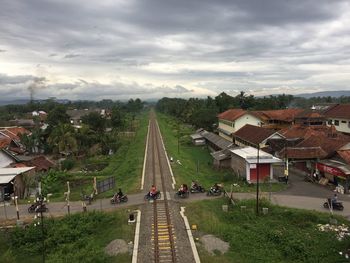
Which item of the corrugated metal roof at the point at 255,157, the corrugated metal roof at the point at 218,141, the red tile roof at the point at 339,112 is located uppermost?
the red tile roof at the point at 339,112

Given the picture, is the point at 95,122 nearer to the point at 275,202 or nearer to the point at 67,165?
the point at 67,165

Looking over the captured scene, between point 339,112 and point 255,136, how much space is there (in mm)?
18329

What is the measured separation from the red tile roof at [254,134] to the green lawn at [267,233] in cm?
2220

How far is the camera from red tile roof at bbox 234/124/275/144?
47.7m

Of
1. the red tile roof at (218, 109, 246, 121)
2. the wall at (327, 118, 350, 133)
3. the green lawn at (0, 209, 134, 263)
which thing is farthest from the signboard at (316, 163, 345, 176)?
the red tile roof at (218, 109, 246, 121)

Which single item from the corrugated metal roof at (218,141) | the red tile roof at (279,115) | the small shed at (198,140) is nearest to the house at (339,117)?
the red tile roof at (279,115)

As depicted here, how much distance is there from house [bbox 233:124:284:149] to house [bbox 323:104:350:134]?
14.8m

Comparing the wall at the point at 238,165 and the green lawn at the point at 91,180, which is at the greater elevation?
the wall at the point at 238,165

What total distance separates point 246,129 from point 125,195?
32.2 meters

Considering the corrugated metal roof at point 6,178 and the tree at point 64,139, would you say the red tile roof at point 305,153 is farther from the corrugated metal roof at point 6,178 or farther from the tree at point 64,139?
the tree at point 64,139

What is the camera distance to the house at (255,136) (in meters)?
47.0

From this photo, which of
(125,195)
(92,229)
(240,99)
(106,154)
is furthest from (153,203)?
(240,99)

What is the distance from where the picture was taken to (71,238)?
71.9 feet

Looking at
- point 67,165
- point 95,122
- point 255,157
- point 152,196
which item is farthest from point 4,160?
point 95,122
